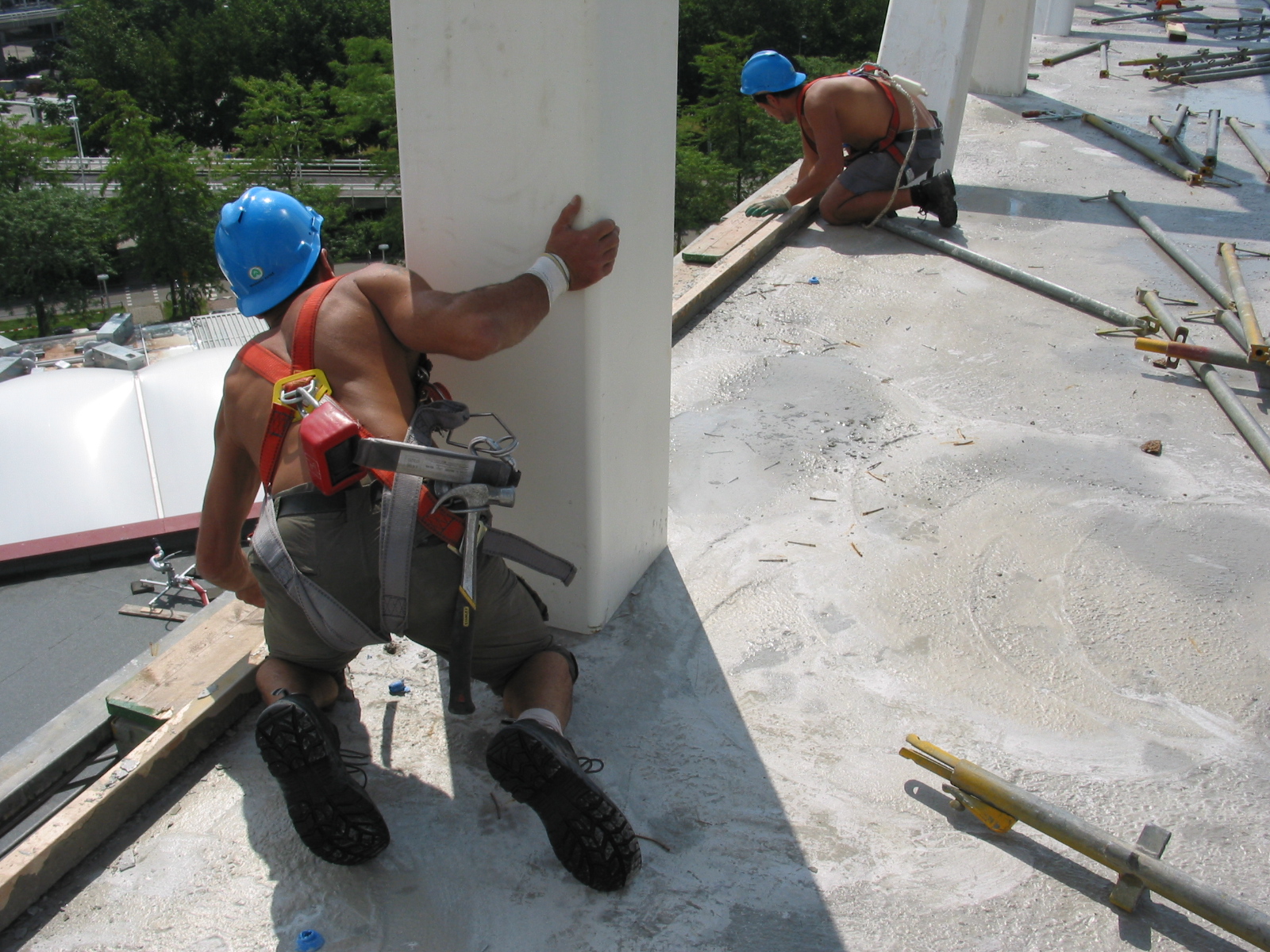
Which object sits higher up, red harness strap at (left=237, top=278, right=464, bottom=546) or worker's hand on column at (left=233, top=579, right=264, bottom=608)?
red harness strap at (left=237, top=278, right=464, bottom=546)

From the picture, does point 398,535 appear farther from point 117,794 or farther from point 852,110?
point 852,110

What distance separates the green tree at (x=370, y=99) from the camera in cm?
2769

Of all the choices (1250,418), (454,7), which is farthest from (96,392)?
(1250,418)

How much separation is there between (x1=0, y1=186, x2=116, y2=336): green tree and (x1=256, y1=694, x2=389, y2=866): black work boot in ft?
96.5

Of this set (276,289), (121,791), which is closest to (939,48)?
(276,289)

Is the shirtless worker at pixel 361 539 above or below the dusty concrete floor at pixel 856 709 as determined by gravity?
above

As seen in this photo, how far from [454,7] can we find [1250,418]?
140 inches

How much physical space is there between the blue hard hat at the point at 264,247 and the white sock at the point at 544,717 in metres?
1.24

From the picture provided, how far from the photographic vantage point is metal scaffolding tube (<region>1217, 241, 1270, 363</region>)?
4.44 metres

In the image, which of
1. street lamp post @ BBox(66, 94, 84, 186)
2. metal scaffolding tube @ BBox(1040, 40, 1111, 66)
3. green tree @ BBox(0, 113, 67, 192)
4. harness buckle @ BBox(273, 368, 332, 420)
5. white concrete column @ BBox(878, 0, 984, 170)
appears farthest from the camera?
street lamp post @ BBox(66, 94, 84, 186)

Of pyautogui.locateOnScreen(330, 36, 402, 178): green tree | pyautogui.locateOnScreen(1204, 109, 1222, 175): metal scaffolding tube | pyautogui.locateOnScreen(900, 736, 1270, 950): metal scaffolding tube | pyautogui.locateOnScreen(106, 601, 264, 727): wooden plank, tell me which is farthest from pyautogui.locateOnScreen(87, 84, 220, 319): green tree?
pyautogui.locateOnScreen(900, 736, 1270, 950): metal scaffolding tube

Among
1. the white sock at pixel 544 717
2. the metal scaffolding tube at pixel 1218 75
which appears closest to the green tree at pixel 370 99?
the metal scaffolding tube at pixel 1218 75

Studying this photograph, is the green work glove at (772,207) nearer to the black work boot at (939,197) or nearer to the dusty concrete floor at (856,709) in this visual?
the black work boot at (939,197)

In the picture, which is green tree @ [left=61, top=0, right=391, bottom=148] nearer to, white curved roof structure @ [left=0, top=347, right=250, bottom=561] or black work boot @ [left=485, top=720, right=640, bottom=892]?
white curved roof structure @ [left=0, top=347, right=250, bottom=561]
